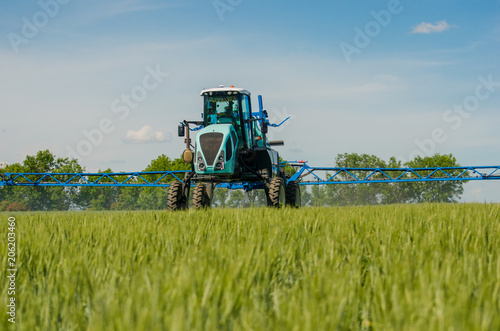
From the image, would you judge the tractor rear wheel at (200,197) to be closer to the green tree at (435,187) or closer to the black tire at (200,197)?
the black tire at (200,197)

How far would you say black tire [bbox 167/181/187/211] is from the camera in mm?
10469

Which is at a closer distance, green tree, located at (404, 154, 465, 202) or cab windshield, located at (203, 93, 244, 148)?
cab windshield, located at (203, 93, 244, 148)

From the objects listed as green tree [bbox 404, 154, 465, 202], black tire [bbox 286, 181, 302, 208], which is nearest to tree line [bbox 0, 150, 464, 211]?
green tree [bbox 404, 154, 465, 202]

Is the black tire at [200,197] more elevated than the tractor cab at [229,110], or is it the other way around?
the tractor cab at [229,110]

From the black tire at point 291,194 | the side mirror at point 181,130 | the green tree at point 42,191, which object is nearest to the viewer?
the side mirror at point 181,130

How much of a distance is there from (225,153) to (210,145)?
1.24 feet

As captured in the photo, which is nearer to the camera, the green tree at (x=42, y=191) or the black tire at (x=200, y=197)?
the black tire at (x=200, y=197)

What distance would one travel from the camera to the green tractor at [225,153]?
10.2 meters

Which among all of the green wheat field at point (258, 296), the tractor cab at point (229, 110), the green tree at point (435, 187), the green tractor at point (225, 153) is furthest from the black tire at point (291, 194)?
the green tree at point (435, 187)

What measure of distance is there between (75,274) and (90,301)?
0.38m

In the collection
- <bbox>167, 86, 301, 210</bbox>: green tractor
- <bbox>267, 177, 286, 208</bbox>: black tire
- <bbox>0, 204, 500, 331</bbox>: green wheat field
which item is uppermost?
<bbox>167, 86, 301, 210</bbox>: green tractor

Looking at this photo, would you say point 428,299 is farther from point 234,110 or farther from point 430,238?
point 234,110

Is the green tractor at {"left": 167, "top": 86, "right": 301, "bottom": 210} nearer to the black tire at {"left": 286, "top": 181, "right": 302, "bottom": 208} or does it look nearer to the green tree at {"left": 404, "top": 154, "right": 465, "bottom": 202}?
the black tire at {"left": 286, "top": 181, "right": 302, "bottom": 208}

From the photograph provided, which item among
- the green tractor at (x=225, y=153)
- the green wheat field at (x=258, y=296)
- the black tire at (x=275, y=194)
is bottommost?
the green wheat field at (x=258, y=296)
